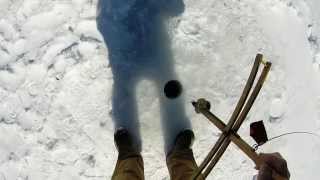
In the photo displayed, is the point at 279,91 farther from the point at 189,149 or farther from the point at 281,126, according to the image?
the point at 189,149

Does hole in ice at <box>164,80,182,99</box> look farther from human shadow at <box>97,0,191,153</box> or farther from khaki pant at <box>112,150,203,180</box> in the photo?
khaki pant at <box>112,150,203,180</box>

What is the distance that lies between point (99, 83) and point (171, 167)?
2.86 feet

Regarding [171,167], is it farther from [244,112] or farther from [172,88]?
[244,112]

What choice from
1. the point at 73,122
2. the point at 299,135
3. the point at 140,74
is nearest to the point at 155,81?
the point at 140,74

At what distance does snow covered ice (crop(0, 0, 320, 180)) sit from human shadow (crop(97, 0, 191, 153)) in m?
0.05

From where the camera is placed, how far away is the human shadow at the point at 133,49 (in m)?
3.49

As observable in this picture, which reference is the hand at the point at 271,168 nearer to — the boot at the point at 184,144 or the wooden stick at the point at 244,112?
the wooden stick at the point at 244,112

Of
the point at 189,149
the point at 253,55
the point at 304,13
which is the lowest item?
the point at 189,149

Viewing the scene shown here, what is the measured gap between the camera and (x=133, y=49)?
137 inches

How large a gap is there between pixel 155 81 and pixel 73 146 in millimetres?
818

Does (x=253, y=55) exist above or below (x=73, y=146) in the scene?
above

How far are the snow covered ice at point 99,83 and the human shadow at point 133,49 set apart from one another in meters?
0.05

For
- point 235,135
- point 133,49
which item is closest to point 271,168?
point 235,135

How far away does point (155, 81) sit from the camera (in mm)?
3510
